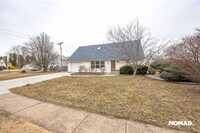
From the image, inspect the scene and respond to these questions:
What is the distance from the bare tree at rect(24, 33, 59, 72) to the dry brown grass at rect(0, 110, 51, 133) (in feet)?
79.6

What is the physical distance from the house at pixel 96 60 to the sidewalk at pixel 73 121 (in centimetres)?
1375

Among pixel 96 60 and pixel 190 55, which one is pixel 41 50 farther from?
pixel 190 55

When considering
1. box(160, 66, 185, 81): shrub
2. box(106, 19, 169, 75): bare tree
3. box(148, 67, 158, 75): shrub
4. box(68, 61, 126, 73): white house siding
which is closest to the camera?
box(160, 66, 185, 81): shrub

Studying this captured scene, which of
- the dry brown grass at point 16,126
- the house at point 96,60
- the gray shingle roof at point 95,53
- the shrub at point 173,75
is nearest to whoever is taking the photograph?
the dry brown grass at point 16,126

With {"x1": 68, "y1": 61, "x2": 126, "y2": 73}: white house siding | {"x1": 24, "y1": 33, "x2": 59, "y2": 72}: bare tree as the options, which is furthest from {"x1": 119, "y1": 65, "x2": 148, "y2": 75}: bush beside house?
{"x1": 24, "y1": 33, "x2": 59, "y2": 72}: bare tree

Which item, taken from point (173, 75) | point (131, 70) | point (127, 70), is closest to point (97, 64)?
point (127, 70)

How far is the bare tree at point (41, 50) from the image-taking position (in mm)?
25656

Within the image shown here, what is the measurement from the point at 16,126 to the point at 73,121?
4.45ft

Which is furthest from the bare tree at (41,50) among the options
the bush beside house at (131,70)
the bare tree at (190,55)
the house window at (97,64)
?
the bare tree at (190,55)

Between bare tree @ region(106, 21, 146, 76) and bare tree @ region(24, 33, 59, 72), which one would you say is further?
bare tree @ region(24, 33, 59, 72)

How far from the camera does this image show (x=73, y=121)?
3133mm

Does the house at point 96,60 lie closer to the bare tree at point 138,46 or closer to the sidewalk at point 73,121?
the bare tree at point 138,46

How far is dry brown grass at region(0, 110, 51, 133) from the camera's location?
2698 mm

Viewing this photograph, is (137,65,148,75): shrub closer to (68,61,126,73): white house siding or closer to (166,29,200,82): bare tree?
(68,61,126,73): white house siding
